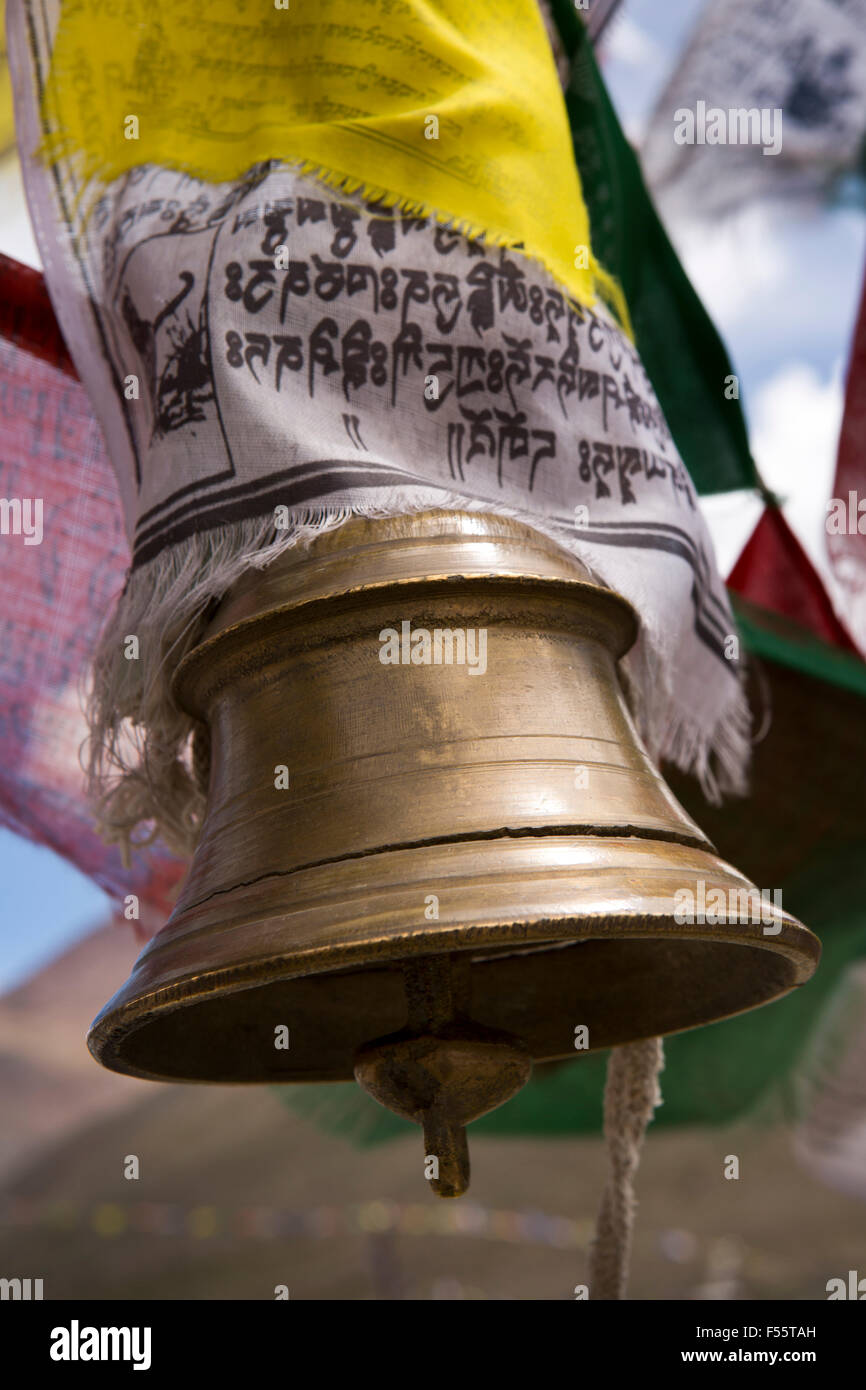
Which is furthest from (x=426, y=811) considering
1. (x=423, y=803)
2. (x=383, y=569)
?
(x=383, y=569)

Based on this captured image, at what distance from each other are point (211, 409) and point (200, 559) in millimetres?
75

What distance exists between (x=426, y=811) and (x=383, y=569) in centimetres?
11

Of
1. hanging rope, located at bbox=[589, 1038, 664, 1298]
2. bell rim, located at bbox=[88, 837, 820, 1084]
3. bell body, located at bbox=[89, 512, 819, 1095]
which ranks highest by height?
bell body, located at bbox=[89, 512, 819, 1095]

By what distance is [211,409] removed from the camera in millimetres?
599

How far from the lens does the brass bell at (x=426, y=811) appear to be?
1.47ft

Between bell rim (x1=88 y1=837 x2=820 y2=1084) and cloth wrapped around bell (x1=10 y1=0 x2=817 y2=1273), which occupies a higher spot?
cloth wrapped around bell (x1=10 y1=0 x2=817 y2=1273)

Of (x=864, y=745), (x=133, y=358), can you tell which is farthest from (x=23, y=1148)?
(x=133, y=358)

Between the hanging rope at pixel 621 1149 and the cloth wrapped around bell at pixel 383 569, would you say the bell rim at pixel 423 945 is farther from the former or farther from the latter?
the hanging rope at pixel 621 1149

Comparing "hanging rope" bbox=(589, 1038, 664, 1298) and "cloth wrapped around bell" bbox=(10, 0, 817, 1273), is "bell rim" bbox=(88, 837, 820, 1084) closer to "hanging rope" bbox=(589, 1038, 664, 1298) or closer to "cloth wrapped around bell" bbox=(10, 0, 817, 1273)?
"cloth wrapped around bell" bbox=(10, 0, 817, 1273)

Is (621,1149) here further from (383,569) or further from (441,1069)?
(383,569)

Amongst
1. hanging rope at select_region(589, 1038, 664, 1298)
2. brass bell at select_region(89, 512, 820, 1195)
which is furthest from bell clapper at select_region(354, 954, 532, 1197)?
hanging rope at select_region(589, 1038, 664, 1298)

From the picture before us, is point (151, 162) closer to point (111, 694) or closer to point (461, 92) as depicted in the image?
point (461, 92)

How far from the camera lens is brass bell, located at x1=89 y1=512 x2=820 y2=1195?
1.47ft
